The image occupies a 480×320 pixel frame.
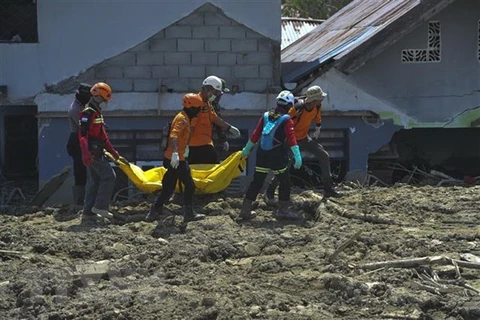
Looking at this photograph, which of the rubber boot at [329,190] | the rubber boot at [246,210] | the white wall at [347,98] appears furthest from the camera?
the white wall at [347,98]

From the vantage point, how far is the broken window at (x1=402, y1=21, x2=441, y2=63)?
1430cm

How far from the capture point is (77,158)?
35.4 ft

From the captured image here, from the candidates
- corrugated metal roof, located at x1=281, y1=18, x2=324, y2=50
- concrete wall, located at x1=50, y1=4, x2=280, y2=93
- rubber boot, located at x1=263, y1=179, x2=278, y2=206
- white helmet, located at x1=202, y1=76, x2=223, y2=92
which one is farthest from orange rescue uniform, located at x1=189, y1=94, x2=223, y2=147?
corrugated metal roof, located at x1=281, y1=18, x2=324, y2=50

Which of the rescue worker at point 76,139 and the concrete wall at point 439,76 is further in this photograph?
the concrete wall at point 439,76

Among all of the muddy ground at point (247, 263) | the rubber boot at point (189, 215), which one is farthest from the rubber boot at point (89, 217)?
the rubber boot at point (189, 215)

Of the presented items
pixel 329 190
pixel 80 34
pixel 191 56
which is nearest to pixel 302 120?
pixel 329 190

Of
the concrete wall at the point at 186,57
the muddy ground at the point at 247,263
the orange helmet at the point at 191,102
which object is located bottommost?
the muddy ground at the point at 247,263

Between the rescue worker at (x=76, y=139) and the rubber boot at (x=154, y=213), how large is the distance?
4.67ft

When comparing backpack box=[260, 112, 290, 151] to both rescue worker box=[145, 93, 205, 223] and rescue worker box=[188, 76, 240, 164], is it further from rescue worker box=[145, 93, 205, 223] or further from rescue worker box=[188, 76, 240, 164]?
rescue worker box=[188, 76, 240, 164]

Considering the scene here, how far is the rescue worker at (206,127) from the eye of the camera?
10.6 metres

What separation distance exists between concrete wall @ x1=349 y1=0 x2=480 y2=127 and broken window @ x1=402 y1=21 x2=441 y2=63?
64 millimetres

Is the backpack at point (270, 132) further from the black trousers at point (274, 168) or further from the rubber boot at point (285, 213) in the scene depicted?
the rubber boot at point (285, 213)

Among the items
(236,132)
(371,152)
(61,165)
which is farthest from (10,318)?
(371,152)

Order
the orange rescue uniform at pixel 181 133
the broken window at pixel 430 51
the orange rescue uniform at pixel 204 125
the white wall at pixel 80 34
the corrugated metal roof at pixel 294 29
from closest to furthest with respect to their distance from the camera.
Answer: the orange rescue uniform at pixel 181 133, the orange rescue uniform at pixel 204 125, the white wall at pixel 80 34, the broken window at pixel 430 51, the corrugated metal roof at pixel 294 29
